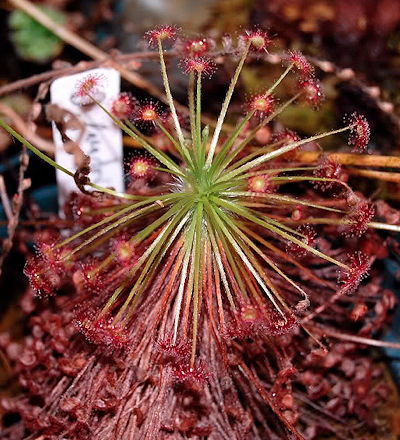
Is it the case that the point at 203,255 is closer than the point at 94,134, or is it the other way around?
the point at 203,255

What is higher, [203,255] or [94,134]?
[94,134]

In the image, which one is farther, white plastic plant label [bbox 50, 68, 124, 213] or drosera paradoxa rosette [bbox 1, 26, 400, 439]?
white plastic plant label [bbox 50, 68, 124, 213]

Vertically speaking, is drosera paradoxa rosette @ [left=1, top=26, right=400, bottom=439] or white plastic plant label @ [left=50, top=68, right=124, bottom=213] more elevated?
white plastic plant label @ [left=50, top=68, right=124, bottom=213]

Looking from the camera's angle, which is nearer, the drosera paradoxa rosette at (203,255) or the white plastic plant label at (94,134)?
the drosera paradoxa rosette at (203,255)

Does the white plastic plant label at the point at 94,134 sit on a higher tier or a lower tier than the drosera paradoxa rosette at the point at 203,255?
higher

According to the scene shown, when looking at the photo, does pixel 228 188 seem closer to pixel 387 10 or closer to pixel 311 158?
pixel 311 158
